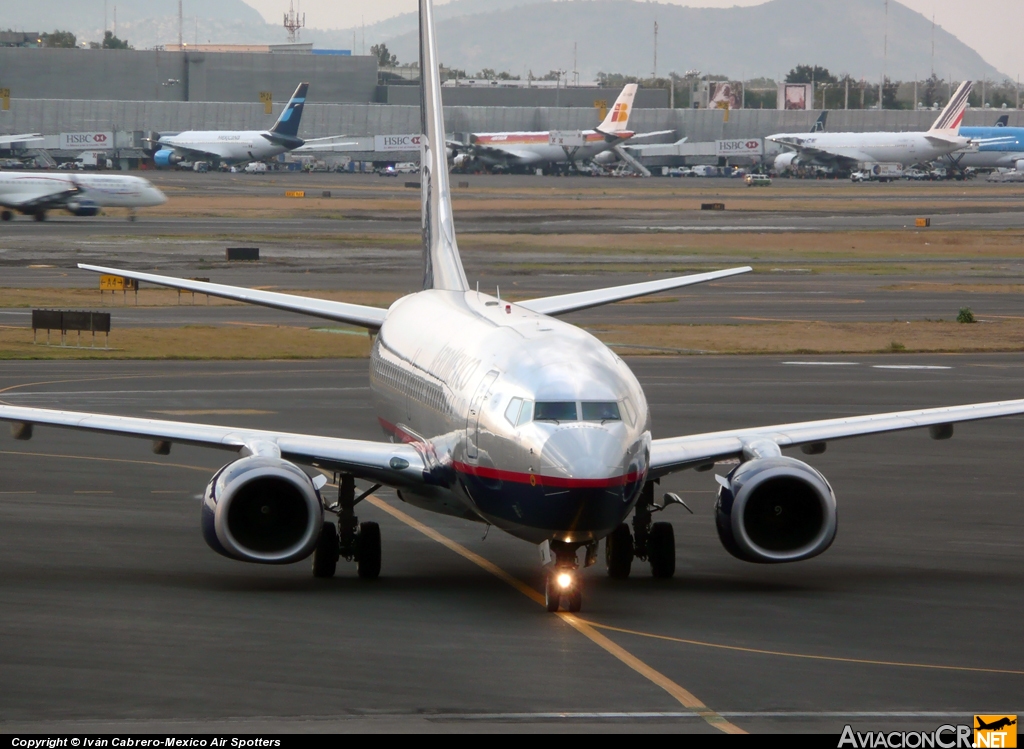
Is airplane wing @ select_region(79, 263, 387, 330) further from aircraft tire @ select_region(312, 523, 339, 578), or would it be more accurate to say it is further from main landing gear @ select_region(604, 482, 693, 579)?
main landing gear @ select_region(604, 482, 693, 579)

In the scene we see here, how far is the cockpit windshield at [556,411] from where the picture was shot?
63.5 feet

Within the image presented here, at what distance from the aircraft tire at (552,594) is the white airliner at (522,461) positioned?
0.02 meters

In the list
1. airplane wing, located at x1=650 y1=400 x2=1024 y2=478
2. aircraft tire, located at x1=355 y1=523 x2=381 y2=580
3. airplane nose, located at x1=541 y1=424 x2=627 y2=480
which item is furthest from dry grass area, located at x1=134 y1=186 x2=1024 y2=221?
airplane nose, located at x1=541 y1=424 x2=627 y2=480

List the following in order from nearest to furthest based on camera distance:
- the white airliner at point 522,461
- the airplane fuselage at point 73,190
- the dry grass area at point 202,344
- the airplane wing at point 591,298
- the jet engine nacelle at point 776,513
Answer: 1. the white airliner at point 522,461
2. the jet engine nacelle at point 776,513
3. the airplane wing at point 591,298
4. the dry grass area at point 202,344
5. the airplane fuselage at point 73,190

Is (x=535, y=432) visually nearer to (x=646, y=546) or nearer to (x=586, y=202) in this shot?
(x=646, y=546)

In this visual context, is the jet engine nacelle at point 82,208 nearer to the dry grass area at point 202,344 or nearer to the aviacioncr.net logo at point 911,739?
the dry grass area at point 202,344

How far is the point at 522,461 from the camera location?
19.2 metres

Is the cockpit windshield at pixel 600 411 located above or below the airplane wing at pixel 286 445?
above

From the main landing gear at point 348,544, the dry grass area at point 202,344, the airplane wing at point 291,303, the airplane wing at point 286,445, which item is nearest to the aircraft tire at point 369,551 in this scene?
the main landing gear at point 348,544

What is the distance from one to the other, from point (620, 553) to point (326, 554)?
4.46 meters

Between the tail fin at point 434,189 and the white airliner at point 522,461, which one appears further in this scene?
the tail fin at point 434,189

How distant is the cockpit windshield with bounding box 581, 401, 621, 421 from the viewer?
63.6ft

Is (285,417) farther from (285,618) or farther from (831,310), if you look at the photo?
(831,310)

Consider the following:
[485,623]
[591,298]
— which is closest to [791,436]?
[485,623]
